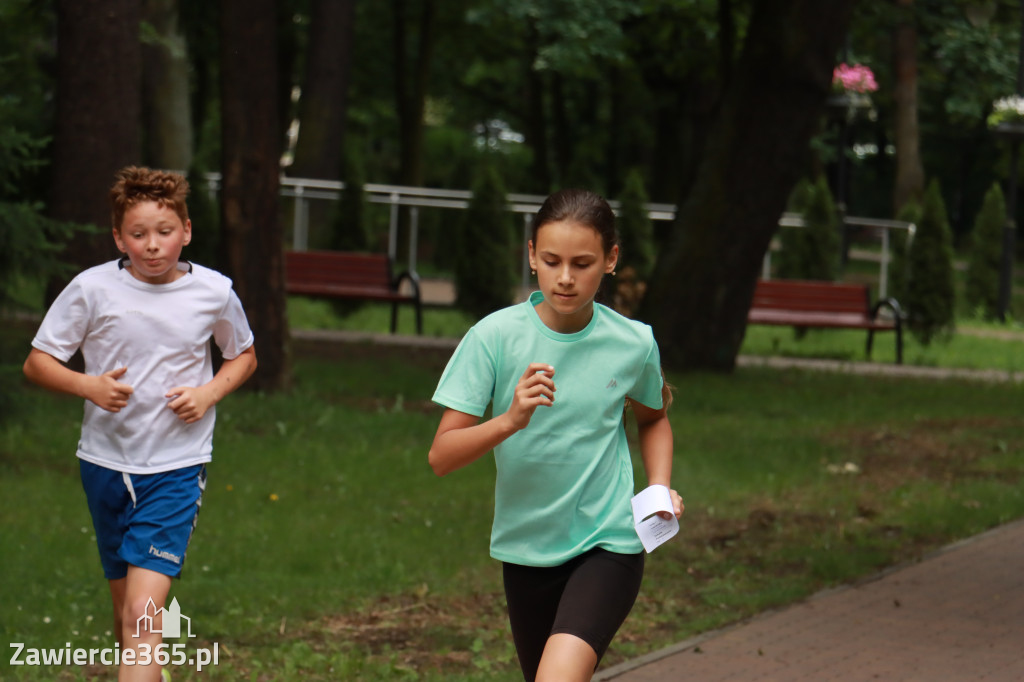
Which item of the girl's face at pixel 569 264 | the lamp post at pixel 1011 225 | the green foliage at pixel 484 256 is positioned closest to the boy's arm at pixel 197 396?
the girl's face at pixel 569 264

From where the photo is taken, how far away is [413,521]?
7863 mm

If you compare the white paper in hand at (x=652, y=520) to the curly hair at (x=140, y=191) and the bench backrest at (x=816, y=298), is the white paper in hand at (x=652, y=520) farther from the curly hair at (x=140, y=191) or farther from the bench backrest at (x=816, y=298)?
the bench backrest at (x=816, y=298)

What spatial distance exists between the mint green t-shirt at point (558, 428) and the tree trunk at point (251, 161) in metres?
7.86

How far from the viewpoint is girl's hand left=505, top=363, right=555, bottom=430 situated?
307 cm

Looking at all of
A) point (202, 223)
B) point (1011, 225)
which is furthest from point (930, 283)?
point (202, 223)

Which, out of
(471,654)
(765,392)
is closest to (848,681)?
(471,654)

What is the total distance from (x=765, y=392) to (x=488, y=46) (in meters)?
23.0

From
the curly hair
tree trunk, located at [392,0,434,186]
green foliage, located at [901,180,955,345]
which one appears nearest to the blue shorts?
the curly hair

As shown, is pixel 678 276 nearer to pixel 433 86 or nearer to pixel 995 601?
pixel 995 601

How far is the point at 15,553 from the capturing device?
670 centimetres

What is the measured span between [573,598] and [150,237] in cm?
157

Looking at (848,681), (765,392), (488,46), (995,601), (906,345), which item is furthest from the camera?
(488,46)

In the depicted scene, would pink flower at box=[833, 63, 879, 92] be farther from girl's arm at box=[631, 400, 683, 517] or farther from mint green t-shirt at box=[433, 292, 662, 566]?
mint green t-shirt at box=[433, 292, 662, 566]

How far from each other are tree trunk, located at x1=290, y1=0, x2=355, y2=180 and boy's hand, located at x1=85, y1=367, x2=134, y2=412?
65.5 feet
